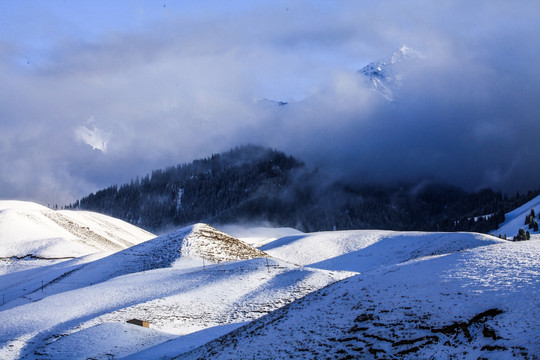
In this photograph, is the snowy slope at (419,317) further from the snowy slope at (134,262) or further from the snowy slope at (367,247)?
the snowy slope at (367,247)

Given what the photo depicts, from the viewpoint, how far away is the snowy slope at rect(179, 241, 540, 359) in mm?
17244

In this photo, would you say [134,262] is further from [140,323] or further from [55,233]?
[55,233]

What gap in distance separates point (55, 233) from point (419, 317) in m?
93.4

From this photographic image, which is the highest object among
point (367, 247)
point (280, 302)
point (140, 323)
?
point (367, 247)

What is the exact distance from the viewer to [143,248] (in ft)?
227

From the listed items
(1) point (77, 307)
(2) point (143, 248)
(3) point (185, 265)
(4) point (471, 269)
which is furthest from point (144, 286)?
(4) point (471, 269)

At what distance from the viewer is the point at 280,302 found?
40500 millimetres

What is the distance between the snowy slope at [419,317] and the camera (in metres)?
17.2

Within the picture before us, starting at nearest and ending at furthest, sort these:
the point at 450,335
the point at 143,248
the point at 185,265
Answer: the point at 450,335, the point at 185,265, the point at 143,248

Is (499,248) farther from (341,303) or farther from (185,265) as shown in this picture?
(185,265)

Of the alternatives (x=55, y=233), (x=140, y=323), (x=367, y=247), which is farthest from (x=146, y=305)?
(x=55, y=233)

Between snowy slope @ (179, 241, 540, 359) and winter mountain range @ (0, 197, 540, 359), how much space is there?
0.06m

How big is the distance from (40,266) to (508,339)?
73.7 meters

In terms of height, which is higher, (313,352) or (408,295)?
(408,295)
